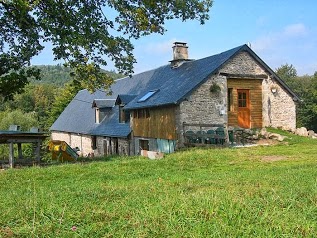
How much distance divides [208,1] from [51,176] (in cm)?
1027

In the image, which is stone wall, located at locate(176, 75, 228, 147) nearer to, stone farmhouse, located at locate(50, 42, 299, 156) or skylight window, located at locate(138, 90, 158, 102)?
stone farmhouse, located at locate(50, 42, 299, 156)

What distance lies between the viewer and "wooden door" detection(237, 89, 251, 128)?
72.6ft

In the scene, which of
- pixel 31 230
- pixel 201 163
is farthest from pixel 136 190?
pixel 201 163

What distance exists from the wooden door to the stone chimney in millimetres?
6101

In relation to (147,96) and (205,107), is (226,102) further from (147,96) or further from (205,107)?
(147,96)

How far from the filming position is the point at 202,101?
20.4 metres

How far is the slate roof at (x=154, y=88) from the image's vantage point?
814 inches

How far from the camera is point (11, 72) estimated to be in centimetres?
1490

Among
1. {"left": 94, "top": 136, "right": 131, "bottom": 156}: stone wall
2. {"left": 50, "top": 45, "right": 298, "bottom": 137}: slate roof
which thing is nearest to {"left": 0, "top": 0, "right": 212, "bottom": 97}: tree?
{"left": 50, "top": 45, "right": 298, "bottom": 137}: slate roof

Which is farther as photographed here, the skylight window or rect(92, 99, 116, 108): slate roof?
rect(92, 99, 116, 108): slate roof

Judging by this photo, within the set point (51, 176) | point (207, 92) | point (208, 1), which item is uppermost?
point (208, 1)

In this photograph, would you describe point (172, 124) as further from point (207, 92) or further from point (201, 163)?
point (201, 163)

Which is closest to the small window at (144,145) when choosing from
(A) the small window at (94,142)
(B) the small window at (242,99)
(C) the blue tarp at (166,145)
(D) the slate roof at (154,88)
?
(D) the slate roof at (154,88)

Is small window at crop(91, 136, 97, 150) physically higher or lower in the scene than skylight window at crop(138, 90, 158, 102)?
lower
